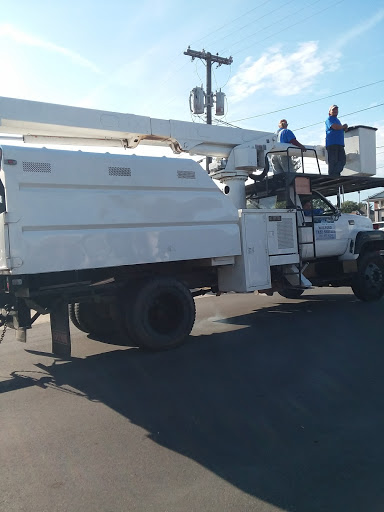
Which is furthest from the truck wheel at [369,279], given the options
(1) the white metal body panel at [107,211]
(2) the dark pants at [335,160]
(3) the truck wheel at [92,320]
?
(3) the truck wheel at [92,320]

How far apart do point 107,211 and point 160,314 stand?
1.74m

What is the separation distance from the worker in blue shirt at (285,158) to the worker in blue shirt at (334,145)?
722mm

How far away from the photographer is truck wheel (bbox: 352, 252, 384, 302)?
10.2 meters

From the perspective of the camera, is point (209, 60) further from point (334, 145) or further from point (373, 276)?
point (373, 276)

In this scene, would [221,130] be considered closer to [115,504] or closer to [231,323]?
[231,323]

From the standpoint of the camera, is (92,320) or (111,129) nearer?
(111,129)

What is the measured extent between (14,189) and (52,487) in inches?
140

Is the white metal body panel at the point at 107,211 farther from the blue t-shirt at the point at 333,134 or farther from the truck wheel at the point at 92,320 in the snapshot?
the blue t-shirt at the point at 333,134

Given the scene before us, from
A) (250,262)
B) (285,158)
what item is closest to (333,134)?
(285,158)

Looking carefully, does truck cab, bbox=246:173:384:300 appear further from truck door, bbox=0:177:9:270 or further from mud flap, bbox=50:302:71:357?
truck door, bbox=0:177:9:270

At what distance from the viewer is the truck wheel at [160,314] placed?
6.54m

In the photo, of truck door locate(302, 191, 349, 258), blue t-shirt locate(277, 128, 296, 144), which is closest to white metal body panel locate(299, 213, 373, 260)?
truck door locate(302, 191, 349, 258)

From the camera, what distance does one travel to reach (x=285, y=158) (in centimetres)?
935

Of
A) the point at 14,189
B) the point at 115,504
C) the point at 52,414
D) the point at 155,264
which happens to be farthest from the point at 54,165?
the point at 115,504
